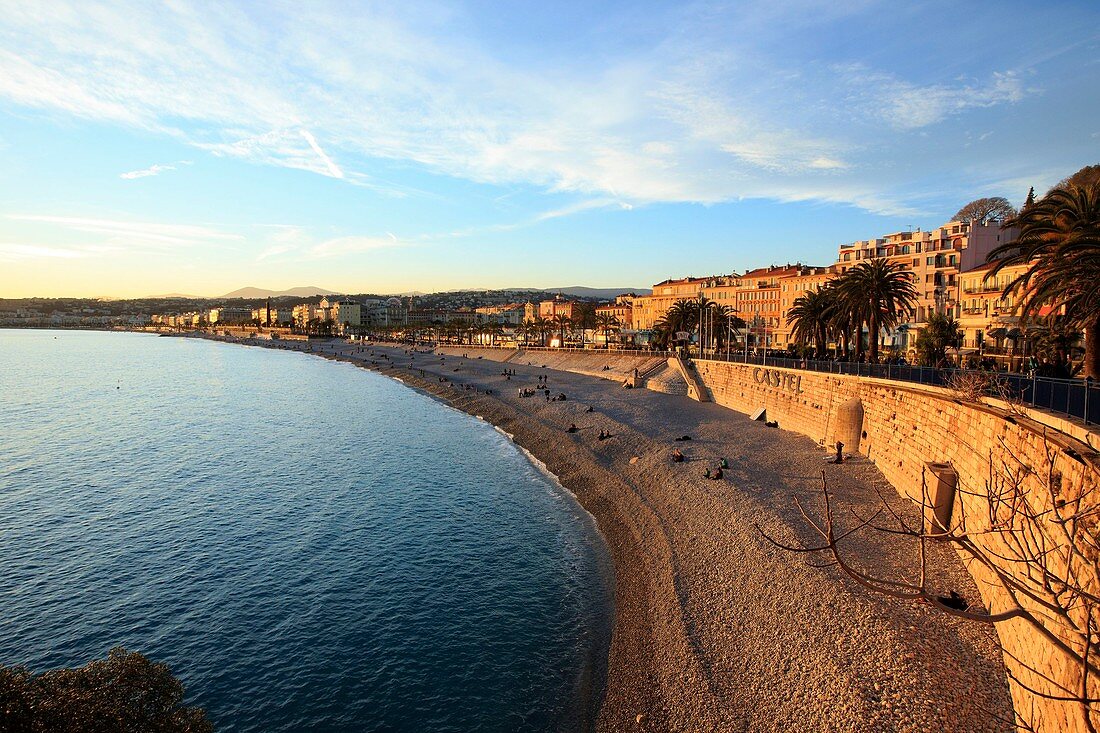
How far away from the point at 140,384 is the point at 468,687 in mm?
108313

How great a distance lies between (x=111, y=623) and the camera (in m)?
22.5

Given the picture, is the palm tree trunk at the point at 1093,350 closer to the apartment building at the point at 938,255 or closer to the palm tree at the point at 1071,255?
the palm tree at the point at 1071,255

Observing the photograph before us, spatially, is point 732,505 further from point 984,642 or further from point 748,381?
point 748,381

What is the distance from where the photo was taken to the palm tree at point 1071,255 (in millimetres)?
23000

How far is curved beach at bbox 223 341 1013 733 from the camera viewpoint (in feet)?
50.9

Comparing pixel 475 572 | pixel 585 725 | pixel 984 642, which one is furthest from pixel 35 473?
pixel 984 642

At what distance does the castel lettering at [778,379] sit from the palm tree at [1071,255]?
18.6 metres

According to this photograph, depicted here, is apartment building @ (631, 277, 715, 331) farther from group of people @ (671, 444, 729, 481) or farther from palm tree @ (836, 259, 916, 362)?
group of people @ (671, 444, 729, 481)

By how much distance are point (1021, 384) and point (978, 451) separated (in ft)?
12.2

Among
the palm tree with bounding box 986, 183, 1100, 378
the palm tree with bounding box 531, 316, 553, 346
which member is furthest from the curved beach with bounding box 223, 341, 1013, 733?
A: the palm tree with bounding box 531, 316, 553, 346

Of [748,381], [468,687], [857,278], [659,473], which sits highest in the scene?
[857,278]

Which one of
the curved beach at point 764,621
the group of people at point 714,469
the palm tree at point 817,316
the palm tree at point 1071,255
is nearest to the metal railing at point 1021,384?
the palm tree at point 1071,255

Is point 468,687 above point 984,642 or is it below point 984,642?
below

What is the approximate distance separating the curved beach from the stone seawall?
52.8 inches
